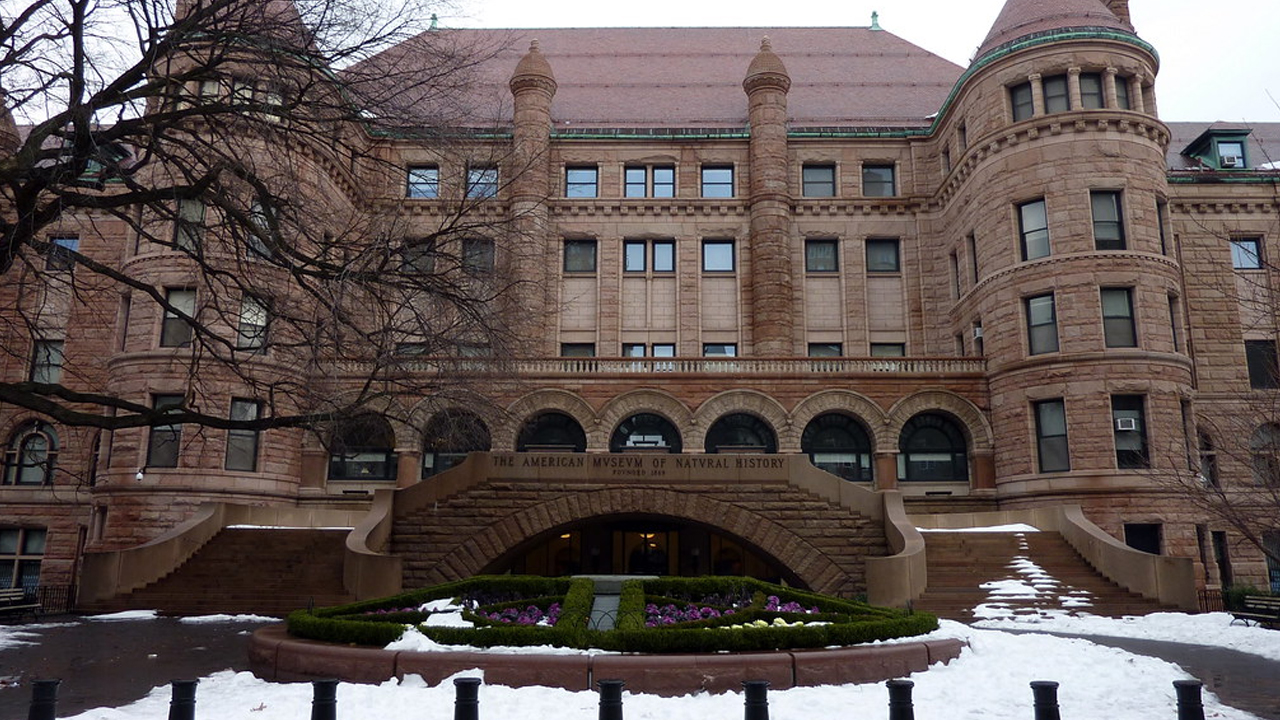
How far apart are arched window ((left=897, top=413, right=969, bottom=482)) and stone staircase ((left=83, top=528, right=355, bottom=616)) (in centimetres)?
1963

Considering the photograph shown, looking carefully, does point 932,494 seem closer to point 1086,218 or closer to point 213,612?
point 1086,218

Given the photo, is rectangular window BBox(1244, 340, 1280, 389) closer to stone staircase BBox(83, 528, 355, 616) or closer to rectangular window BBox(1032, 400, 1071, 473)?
rectangular window BBox(1032, 400, 1071, 473)

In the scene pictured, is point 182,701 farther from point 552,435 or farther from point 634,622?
point 552,435

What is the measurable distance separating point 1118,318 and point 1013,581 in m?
11.3

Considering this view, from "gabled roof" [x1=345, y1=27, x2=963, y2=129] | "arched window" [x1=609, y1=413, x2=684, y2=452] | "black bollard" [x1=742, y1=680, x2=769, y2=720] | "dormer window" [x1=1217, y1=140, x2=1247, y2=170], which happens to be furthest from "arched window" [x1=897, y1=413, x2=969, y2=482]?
"black bollard" [x1=742, y1=680, x2=769, y2=720]

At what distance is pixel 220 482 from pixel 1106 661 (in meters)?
25.7

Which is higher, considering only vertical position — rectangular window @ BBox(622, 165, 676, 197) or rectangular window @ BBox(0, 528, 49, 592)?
rectangular window @ BBox(622, 165, 676, 197)

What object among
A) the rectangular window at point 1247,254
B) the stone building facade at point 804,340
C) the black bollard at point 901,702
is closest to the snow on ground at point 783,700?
the black bollard at point 901,702

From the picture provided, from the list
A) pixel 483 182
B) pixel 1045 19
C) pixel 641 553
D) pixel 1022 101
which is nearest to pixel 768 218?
pixel 1022 101

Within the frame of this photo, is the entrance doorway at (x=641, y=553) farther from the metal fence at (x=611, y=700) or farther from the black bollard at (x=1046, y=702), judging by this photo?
the black bollard at (x=1046, y=702)

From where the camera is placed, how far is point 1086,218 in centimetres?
2853

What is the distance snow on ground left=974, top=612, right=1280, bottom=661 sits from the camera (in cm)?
1584

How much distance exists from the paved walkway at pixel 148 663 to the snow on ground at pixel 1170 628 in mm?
702

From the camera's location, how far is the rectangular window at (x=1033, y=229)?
29.4 meters
